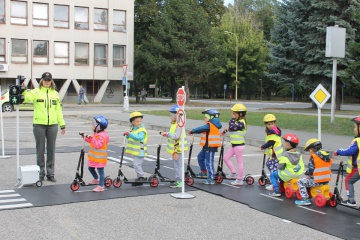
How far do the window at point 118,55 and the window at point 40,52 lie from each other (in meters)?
7.16

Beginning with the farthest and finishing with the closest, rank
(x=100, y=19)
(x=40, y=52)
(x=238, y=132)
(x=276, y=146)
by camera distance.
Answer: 1. (x=100, y=19)
2. (x=40, y=52)
3. (x=238, y=132)
4. (x=276, y=146)

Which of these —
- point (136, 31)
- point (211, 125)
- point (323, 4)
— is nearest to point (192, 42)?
point (136, 31)

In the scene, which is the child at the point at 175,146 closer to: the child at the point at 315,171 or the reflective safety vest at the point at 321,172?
the child at the point at 315,171

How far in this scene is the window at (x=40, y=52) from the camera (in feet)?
148

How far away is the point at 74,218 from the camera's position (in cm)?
665

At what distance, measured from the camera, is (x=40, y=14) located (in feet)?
148

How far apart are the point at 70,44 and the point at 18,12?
18.6 ft

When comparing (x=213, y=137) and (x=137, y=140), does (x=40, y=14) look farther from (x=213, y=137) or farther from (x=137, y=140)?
(x=213, y=137)

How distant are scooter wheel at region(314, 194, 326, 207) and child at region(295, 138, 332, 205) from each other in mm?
145

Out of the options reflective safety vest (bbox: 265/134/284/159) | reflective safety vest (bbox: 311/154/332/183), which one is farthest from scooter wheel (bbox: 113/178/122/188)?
reflective safety vest (bbox: 311/154/332/183)

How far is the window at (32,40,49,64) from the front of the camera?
45.1m

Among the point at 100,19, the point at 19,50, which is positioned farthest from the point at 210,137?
the point at 100,19

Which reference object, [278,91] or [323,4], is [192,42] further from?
[278,91]

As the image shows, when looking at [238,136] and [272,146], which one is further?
[238,136]
